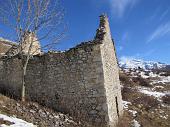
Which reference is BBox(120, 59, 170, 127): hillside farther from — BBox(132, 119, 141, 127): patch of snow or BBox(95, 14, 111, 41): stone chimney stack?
BBox(95, 14, 111, 41): stone chimney stack

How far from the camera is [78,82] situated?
16.6 m

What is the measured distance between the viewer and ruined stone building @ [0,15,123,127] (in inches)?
634

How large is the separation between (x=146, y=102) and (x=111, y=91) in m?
8.78

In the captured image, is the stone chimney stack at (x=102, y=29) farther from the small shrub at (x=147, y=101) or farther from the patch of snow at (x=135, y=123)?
the small shrub at (x=147, y=101)

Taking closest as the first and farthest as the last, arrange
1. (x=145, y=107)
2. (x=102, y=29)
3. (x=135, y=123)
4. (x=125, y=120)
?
(x=102, y=29)
(x=135, y=123)
(x=125, y=120)
(x=145, y=107)

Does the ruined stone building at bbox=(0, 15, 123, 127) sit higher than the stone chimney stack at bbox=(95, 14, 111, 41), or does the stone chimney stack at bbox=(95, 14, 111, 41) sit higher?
the stone chimney stack at bbox=(95, 14, 111, 41)

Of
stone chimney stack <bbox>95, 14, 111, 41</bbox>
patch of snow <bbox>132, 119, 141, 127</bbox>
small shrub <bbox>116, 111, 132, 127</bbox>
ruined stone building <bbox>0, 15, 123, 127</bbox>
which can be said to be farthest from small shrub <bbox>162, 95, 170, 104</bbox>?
stone chimney stack <bbox>95, 14, 111, 41</bbox>

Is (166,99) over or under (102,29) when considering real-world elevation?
under

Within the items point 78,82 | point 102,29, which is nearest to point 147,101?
point 102,29

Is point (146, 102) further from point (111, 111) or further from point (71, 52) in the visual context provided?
point (71, 52)

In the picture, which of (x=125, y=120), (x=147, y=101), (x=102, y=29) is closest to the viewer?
(x=102, y=29)

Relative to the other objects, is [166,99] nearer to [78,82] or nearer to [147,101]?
[147,101]

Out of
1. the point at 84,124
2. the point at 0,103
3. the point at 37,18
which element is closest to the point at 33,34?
the point at 37,18

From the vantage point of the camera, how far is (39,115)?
1534cm
